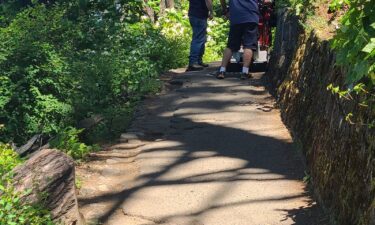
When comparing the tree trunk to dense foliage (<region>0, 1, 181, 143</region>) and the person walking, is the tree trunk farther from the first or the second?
the person walking

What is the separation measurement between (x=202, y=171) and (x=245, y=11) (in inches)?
170

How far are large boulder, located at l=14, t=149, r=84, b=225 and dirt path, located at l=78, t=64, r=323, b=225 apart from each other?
0.54 m

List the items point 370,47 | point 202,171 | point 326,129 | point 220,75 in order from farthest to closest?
point 220,75 < point 202,171 < point 326,129 < point 370,47

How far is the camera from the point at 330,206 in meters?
4.59

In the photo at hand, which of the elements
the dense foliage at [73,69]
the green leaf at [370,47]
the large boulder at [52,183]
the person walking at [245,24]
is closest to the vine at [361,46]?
A: the green leaf at [370,47]

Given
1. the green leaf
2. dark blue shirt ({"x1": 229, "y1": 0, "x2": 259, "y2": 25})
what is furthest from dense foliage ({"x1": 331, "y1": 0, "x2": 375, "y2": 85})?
dark blue shirt ({"x1": 229, "y1": 0, "x2": 259, "y2": 25})

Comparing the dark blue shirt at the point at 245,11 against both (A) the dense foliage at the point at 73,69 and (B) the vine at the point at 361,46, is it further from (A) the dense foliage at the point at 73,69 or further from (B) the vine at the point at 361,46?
(B) the vine at the point at 361,46

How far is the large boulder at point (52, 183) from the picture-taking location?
4410 millimetres

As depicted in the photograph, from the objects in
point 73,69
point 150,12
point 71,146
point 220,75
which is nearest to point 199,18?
point 220,75

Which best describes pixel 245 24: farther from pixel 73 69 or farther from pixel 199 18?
pixel 73 69

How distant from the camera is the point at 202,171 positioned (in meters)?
6.14

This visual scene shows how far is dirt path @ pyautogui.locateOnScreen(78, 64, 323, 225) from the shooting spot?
5.15 meters

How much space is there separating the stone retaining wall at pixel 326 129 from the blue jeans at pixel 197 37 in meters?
3.08

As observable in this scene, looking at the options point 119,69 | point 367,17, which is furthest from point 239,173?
point 119,69
